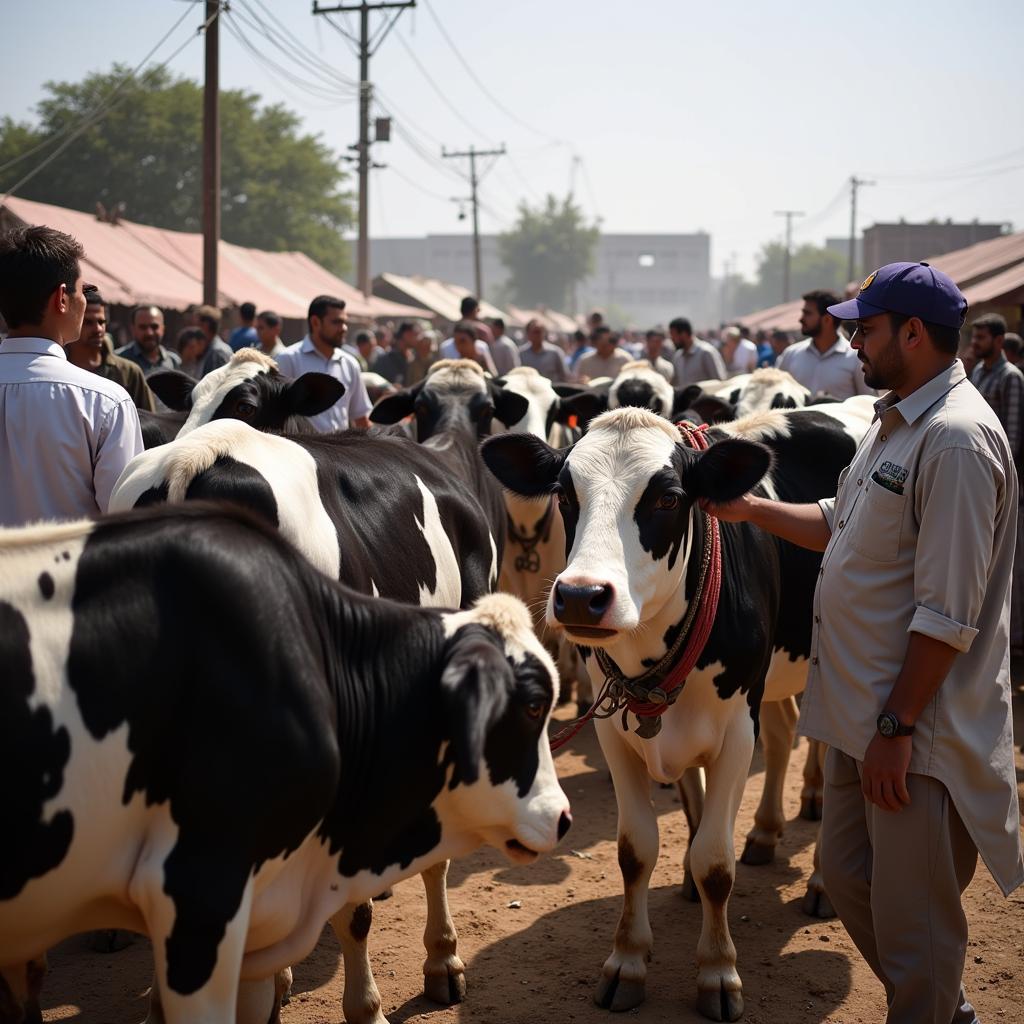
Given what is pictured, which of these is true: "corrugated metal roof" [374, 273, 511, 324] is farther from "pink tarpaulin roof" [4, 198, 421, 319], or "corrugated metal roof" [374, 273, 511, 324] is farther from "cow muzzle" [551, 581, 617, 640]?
"cow muzzle" [551, 581, 617, 640]

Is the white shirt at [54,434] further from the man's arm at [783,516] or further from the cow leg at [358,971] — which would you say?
the man's arm at [783,516]

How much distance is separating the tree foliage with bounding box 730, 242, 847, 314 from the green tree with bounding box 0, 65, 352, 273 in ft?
251

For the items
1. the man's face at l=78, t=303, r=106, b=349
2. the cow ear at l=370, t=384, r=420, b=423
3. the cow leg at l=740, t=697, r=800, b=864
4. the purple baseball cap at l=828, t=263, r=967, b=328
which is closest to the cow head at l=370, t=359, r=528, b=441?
the cow ear at l=370, t=384, r=420, b=423

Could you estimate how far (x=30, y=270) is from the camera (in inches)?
128

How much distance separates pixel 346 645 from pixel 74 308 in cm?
145

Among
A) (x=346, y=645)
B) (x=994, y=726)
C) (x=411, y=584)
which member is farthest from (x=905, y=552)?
(x=411, y=584)

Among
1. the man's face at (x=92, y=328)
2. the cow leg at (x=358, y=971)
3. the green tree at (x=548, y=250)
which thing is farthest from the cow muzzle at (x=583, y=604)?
the green tree at (x=548, y=250)

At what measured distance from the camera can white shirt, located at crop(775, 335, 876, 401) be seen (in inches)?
358

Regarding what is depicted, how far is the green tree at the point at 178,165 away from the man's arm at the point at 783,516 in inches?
1627

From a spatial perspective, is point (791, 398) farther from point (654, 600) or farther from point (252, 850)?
point (252, 850)

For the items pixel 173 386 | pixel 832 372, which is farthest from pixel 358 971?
pixel 832 372

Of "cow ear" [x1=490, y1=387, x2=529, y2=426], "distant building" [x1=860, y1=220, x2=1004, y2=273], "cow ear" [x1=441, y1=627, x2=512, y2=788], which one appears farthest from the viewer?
"distant building" [x1=860, y1=220, x2=1004, y2=273]

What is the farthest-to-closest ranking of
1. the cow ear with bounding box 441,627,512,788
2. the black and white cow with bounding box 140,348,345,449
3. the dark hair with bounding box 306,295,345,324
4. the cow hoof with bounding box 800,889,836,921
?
the dark hair with bounding box 306,295,345,324, the black and white cow with bounding box 140,348,345,449, the cow hoof with bounding box 800,889,836,921, the cow ear with bounding box 441,627,512,788

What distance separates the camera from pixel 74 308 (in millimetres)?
3375
